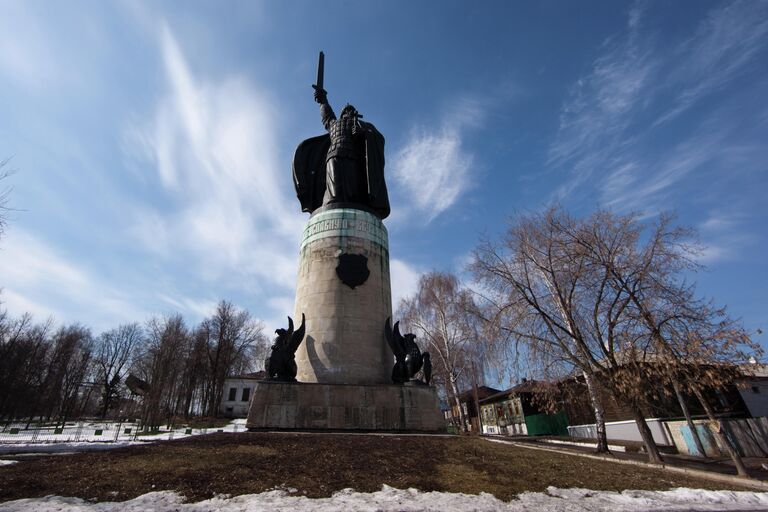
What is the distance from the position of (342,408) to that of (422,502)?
21.9 feet

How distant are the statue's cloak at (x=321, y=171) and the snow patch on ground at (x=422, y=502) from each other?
43.3 ft

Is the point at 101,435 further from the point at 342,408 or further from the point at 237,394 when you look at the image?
the point at 237,394

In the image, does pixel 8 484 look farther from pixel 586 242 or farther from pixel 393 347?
pixel 586 242

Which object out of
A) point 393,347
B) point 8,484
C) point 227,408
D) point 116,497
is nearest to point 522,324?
point 393,347

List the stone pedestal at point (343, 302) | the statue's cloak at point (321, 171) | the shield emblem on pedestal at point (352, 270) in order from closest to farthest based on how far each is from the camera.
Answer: the stone pedestal at point (343, 302)
the shield emblem on pedestal at point (352, 270)
the statue's cloak at point (321, 171)


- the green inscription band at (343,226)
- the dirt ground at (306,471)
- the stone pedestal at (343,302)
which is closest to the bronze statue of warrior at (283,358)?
the stone pedestal at (343,302)

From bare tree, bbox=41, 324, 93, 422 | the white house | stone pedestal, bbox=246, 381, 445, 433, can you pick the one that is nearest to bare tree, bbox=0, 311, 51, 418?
bare tree, bbox=41, 324, 93, 422

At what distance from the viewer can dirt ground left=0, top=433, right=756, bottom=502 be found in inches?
216

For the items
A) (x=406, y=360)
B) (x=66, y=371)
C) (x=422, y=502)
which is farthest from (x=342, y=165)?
(x=66, y=371)

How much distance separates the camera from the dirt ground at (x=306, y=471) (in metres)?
5.48

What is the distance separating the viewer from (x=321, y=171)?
1936 centimetres

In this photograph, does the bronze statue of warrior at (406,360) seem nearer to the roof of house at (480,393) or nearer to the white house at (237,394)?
the roof of house at (480,393)

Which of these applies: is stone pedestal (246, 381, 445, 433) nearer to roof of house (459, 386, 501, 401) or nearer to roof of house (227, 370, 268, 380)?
roof of house (459, 386, 501, 401)

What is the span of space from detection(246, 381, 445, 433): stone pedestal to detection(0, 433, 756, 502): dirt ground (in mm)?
2117
